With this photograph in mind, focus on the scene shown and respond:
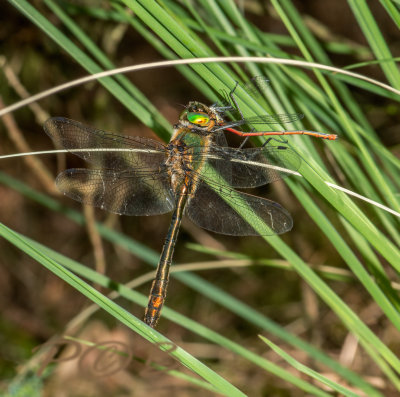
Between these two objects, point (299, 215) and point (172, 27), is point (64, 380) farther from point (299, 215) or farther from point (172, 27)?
point (172, 27)

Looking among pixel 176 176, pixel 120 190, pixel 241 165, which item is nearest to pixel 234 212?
pixel 241 165

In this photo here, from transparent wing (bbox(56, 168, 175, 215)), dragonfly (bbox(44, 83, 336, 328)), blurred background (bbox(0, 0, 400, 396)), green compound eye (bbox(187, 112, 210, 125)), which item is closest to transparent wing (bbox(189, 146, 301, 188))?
dragonfly (bbox(44, 83, 336, 328))

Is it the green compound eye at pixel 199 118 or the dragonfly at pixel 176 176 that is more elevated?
the green compound eye at pixel 199 118

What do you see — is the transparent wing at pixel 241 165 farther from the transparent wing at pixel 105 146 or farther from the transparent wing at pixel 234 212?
the transparent wing at pixel 105 146

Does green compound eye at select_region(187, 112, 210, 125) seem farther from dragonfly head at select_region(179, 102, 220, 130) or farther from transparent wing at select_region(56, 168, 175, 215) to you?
transparent wing at select_region(56, 168, 175, 215)

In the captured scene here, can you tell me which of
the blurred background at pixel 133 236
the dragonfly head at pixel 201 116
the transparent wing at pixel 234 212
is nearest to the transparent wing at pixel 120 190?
the transparent wing at pixel 234 212

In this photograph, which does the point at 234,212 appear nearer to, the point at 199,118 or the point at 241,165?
the point at 241,165
